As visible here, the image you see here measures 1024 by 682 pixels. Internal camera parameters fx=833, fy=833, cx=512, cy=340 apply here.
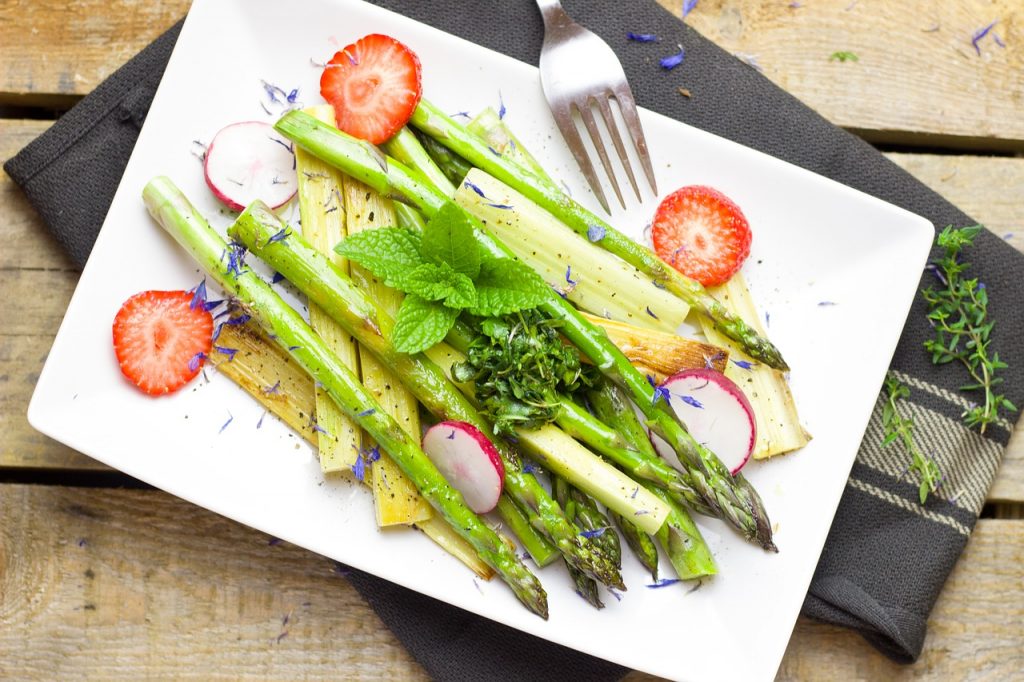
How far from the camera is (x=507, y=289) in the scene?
2.30 meters

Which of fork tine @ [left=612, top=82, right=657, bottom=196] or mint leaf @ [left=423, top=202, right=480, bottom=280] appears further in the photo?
fork tine @ [left=612, top=82, right=657, bottom=196]

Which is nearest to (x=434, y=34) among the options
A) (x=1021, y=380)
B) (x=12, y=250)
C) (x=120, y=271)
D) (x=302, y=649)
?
(x=120, y=271)

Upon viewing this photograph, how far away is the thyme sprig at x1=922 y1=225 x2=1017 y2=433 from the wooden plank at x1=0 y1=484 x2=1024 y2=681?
56.7 inches

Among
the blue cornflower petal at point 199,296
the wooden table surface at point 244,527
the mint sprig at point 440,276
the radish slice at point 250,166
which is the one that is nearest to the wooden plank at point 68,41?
the wooden table surface at point 244,527

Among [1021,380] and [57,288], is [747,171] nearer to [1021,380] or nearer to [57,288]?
[1021,380]

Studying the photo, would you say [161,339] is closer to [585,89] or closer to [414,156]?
[414,156]

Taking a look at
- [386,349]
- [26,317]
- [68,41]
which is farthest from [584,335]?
[68,41]

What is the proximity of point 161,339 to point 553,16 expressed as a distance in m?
1.57

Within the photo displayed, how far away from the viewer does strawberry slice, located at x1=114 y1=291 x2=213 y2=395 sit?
238 centimetres

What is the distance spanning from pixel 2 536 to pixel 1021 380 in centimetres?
336

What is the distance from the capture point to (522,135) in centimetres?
262

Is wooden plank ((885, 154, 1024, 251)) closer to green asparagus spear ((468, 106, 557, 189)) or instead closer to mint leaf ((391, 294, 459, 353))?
green asparagus spear ((468, 106, 557, 189))

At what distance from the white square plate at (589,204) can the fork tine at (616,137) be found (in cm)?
11

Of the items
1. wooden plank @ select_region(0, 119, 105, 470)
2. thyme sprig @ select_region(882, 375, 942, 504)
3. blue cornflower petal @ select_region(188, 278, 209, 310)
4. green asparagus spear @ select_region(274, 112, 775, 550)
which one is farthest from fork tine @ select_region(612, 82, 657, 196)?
wooden plank @ select_region(0, 119, 105, 470)
